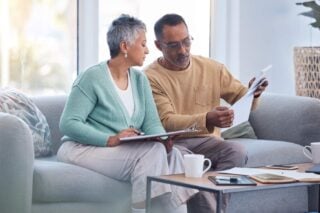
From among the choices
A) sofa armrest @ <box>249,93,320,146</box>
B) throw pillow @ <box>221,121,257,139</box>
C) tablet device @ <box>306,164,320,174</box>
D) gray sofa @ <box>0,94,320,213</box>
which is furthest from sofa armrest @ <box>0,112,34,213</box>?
sofa armrest @ <box>249,93,320,146</box>

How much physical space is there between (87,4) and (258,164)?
141cm

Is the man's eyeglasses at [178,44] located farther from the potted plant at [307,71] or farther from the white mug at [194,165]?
the potted plant at [307,71]

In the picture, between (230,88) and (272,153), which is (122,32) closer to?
(230,88)

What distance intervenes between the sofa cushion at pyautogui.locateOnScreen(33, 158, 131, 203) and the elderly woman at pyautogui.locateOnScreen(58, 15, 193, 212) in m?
0.05

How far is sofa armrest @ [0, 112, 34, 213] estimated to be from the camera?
107 inches

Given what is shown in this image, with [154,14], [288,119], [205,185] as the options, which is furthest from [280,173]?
[154,14]

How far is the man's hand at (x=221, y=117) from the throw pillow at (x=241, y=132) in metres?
0.77

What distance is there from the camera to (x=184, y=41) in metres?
3.37

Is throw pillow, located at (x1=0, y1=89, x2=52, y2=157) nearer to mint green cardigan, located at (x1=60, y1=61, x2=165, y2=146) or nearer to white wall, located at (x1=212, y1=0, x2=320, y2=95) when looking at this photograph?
mint green cardigan, located at (x1=60, y1=61, x2=165, y2=146)

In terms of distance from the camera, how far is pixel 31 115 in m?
3.26

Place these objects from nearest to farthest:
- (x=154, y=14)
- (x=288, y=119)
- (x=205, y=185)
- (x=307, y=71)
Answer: (x=205, y=185)
(x=288, y=119)
(x=307, y=71)
(x=154, y=14)

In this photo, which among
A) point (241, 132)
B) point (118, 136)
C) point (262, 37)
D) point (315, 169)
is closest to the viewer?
point (315, 169)

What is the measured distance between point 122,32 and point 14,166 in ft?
2.88

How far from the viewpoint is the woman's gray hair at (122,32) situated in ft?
10.7
